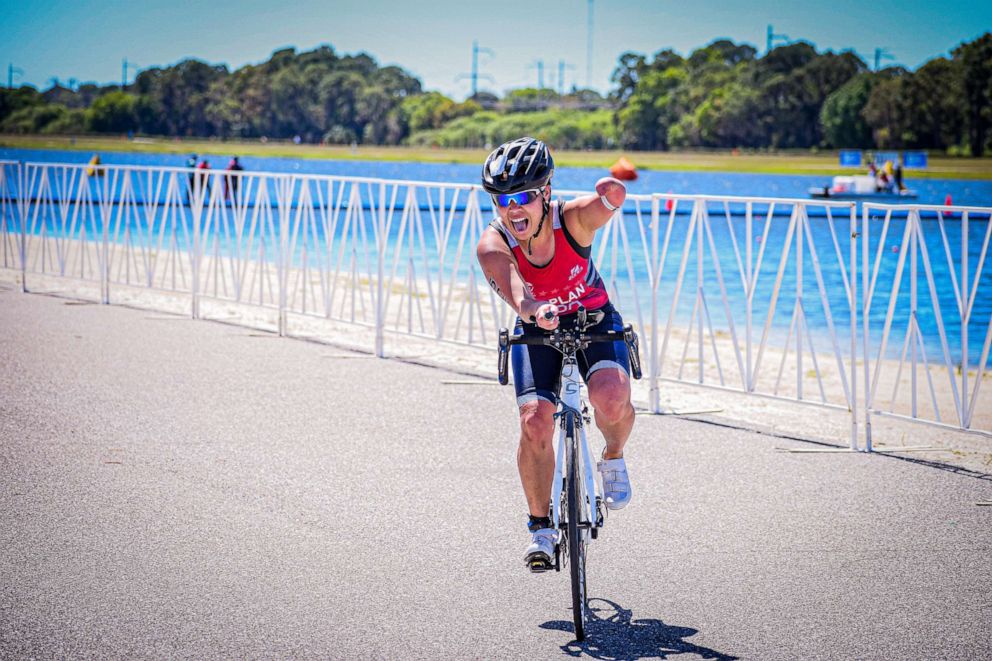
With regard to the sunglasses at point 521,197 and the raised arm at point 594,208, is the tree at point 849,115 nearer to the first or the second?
the raised arm at point 594,208

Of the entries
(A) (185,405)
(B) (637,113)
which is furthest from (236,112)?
(A) (185,405)

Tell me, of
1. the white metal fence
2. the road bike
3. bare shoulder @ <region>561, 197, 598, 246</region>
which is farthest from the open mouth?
the white metal fence

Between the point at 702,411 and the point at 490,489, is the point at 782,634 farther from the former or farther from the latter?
the point at 702,411

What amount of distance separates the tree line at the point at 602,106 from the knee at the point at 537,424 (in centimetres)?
10721

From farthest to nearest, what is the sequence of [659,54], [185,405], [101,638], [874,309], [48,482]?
[659,54] → [874,309] → [185,405] → [48,482] → [101,638]

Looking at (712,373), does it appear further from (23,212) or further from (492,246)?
(23,212)

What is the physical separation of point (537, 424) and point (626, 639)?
0.96m


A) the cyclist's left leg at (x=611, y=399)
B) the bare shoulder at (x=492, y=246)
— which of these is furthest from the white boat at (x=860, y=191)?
the bare shoulder at (x=492, y=246)

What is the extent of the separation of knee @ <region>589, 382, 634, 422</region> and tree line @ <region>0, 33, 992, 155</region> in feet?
351

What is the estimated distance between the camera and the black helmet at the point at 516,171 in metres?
4.80

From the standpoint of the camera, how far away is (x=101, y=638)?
4.64m

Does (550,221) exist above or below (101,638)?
above

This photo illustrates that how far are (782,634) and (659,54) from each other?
177 metres

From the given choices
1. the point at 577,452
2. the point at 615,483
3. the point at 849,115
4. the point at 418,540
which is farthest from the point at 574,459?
the point at 849,115
